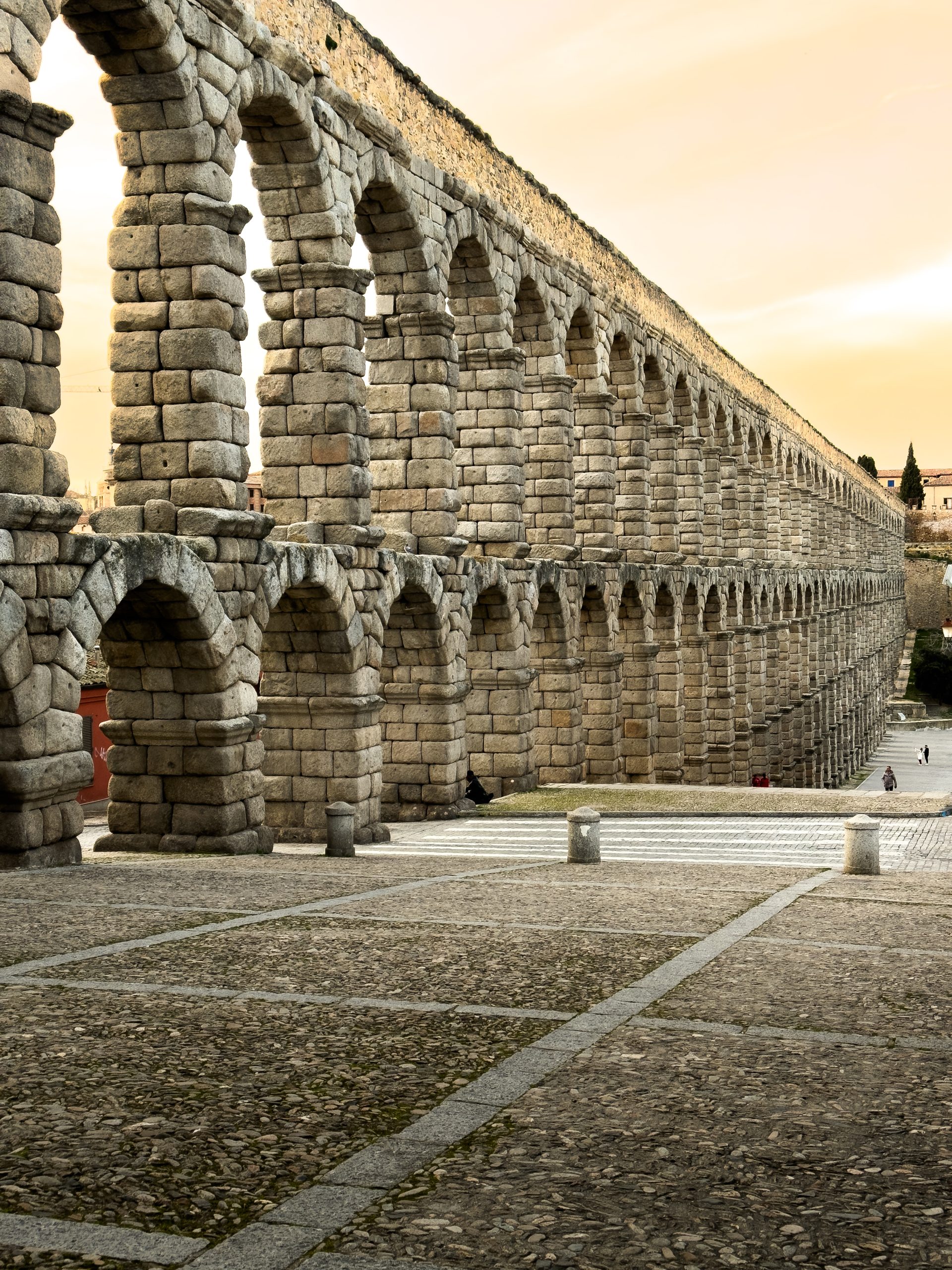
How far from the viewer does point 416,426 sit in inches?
811

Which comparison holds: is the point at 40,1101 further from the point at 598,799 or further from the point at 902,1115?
the point at 598,799

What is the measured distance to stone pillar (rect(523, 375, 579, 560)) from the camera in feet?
86.8

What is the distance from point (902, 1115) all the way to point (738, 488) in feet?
143

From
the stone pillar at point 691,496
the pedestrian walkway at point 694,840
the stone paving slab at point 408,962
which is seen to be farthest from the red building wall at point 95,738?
the stone paving slab at point 408,962

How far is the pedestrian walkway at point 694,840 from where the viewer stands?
54.7ft

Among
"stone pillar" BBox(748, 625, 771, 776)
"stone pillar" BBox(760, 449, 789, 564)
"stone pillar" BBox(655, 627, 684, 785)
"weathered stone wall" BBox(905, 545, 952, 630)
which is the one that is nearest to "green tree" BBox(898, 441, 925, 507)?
"weathered stone wall" BBox(905, 545, 952, 630)

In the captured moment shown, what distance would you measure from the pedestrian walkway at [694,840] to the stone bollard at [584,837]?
102cm

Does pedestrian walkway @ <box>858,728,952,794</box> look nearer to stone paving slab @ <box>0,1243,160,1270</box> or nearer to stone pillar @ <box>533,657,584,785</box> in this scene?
stone pillar @ <box>533,657,584,785</box>

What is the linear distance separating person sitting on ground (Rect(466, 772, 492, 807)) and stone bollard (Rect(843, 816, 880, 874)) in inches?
365

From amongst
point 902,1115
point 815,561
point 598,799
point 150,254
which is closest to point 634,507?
point 598,799

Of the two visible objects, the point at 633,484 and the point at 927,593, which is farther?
the point at 927,593

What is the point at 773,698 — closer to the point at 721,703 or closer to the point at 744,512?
the point at 744,512

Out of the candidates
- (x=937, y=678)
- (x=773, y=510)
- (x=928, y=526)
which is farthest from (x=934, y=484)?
(x=773, y=510)

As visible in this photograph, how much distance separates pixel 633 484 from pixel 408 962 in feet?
83.6
